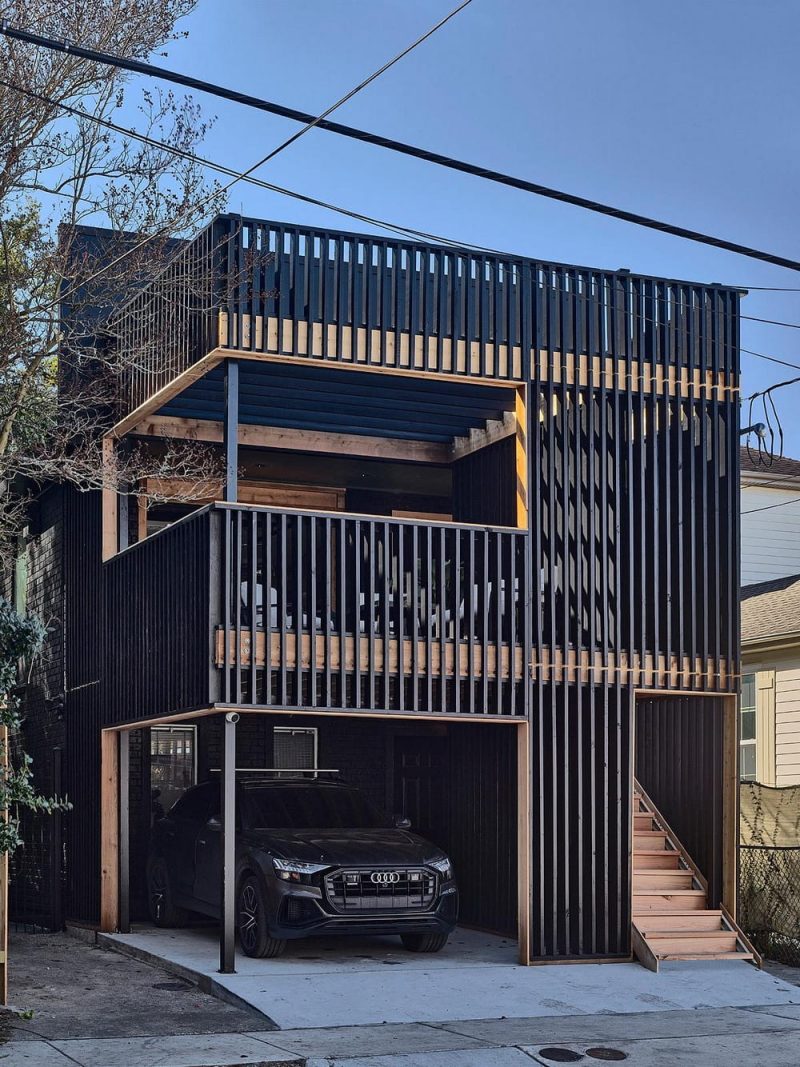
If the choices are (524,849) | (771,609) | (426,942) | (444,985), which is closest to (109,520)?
(426,942)

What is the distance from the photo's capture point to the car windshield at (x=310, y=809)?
15.0m

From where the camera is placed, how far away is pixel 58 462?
17.1m

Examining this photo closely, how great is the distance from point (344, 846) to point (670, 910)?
3349 mm

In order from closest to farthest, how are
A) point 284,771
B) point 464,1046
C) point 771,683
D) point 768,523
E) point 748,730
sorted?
1. point 464,1046
2. point 284,771
3. point 771,683
4. point 748,730
5. point 768,523

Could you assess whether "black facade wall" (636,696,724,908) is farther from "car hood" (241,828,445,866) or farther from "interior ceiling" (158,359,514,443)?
"interior ceiling" (158,359,514,443)

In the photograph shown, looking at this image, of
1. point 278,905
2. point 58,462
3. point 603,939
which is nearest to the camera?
point 278,905

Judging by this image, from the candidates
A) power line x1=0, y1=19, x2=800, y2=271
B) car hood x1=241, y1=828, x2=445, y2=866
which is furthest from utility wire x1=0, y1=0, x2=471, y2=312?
car hood x1=241, y1=828, x2=445, y2=866

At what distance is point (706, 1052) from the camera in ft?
36.1

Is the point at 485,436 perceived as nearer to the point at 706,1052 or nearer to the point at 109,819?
the point at 109,819

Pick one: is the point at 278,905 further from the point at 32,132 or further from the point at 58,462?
the point at 32,132

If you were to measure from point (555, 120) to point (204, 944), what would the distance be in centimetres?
1569

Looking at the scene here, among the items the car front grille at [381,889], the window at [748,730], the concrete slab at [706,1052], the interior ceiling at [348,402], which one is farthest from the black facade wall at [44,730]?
the window at [748,730]

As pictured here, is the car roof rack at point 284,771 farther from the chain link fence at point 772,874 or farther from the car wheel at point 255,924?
the chain link fence at point 772,874

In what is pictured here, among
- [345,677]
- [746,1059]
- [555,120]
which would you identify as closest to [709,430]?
[345,677]
